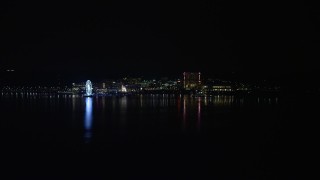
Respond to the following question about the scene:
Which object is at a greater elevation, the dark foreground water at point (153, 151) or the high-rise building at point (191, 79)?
the high-rise building at point (191, 79)

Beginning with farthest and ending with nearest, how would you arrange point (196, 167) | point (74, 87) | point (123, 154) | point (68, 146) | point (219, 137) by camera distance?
point (74, 87) → point (219, 137) → point (68, 146) → point (123, 154) → point (196, 167)

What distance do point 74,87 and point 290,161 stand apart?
67.3 metres

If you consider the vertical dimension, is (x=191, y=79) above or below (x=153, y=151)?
above

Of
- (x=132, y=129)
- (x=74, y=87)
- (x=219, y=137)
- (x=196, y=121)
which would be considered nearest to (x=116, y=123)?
(x=132, y=129)

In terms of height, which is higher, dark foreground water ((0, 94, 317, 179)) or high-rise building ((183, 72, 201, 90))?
high-rise building ((183, 72, 201, 90))

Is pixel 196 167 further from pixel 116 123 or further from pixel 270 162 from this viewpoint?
pixel 116 123

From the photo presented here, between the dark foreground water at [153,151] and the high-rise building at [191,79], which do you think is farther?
the high-rise building at [191,79]

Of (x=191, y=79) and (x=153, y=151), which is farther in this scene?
(x=191, y=79)

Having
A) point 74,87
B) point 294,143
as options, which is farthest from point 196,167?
point 74,87

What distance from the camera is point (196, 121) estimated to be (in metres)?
15.7

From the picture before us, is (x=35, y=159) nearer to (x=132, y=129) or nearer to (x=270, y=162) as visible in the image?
(x=270, y=162)

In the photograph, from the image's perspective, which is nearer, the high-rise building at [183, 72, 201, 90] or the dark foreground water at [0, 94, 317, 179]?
the dark foreground water at [0, 94, 317, 179]

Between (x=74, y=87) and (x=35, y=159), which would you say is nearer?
(x=35, y=159)

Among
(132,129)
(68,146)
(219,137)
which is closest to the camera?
(68,146)
